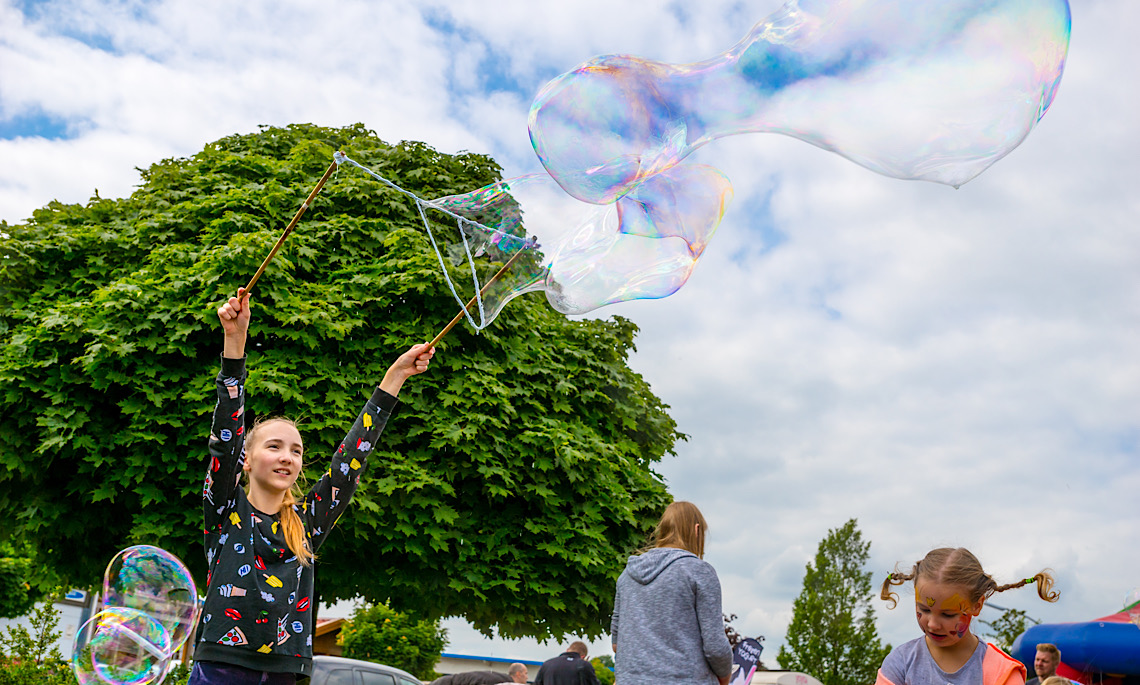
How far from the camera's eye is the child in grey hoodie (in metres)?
3.69

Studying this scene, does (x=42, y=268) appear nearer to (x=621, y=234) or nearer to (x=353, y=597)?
(x=353, y=597)

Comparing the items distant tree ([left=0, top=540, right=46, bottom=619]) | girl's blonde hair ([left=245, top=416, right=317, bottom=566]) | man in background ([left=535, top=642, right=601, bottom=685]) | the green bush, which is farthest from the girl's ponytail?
distant tree ([left=0, top=540, right=46, bottom=619])

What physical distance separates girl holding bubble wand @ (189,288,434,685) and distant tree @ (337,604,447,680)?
75.3 ft

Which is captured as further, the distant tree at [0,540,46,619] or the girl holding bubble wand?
the distant tree at [0,540,46,619]

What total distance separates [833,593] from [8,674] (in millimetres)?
36879

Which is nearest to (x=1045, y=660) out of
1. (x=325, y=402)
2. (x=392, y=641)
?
(x=325, y=402)

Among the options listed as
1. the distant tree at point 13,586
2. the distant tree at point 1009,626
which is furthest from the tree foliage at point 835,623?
the distant tree at point 13,586

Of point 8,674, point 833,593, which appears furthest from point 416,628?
point 833,593

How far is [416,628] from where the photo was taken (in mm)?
26906

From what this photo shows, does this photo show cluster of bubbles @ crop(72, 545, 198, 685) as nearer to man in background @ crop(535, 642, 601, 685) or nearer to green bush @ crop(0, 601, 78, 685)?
man in background @ crop(535, 642, 601, 685)

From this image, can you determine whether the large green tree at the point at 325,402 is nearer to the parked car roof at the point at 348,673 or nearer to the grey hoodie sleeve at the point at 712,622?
the parked car roof at the point at 348,673

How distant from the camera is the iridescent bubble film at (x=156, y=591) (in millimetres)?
4586

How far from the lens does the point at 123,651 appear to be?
438 centimetres

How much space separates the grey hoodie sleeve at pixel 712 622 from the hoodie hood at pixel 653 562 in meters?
0.14
